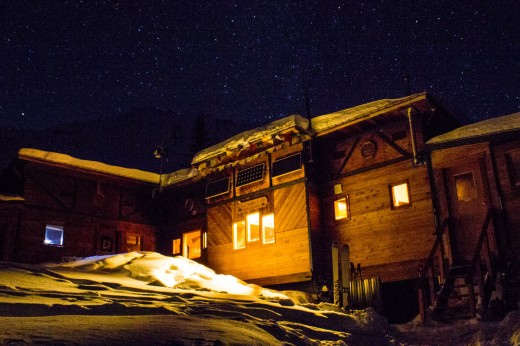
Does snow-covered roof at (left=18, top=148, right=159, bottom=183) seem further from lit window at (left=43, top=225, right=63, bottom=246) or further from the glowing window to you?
the glowing window

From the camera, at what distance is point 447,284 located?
12.8 metres

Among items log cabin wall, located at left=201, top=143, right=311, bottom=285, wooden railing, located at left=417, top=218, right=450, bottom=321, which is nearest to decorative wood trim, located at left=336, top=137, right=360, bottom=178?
log cabin wall, located at left=201, top=143, right=311, bottom=285

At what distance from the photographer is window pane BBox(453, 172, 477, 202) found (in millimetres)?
14602

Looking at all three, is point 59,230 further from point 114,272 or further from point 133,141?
point 133,141

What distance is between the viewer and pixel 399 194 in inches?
632

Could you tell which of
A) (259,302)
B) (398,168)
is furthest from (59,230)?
(398,168)

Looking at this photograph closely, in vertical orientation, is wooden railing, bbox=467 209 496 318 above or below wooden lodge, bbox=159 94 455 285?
below

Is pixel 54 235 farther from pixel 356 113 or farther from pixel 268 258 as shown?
pixel 356 113

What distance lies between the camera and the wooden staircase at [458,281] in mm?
11547

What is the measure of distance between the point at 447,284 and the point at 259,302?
5.57 metres

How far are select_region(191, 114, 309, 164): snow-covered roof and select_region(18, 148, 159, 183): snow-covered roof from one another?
5055 millimetres

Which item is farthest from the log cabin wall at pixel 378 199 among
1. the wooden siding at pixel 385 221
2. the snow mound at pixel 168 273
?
the snow mound at pixel 168 273

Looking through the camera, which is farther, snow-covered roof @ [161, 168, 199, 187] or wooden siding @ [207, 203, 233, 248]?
snow-covered roof @ [161, 168, 199, 187]

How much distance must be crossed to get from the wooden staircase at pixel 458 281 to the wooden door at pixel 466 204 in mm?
385
